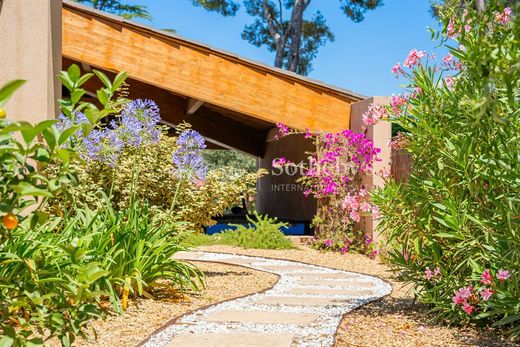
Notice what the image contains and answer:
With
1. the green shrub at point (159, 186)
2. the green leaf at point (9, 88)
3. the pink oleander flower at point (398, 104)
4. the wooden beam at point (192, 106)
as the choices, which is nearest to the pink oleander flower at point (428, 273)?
the pink oleander flower at point (398, 104)

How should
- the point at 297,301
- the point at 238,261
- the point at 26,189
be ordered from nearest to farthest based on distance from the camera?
1. the point at 26,189
2. the point at 297,301
3. the point at 238,261

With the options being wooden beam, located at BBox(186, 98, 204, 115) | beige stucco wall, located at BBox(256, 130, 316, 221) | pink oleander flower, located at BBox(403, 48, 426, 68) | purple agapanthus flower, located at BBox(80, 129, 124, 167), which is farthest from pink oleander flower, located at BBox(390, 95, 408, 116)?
beige stucco wall, located at BBox(256, 130, 316, 221)

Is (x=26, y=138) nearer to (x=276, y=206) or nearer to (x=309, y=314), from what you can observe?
(x=309, y=314)

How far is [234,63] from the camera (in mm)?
9188

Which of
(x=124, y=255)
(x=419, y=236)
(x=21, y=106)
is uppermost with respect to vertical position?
(x=21, y=106)

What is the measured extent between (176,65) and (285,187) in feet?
25.0

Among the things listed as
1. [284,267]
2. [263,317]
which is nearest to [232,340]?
[263,317]

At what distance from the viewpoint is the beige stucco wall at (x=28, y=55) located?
5352 millimetres

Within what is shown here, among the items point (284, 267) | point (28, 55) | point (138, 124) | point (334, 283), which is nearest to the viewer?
point (138, 124)

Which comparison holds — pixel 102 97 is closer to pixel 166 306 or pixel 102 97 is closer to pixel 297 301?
pixel 166 306

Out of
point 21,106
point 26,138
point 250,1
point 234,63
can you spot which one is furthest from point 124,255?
point 250,1

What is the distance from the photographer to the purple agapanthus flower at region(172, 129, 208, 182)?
5375 mm

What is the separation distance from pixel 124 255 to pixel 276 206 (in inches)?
505

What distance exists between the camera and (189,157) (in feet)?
17.9
